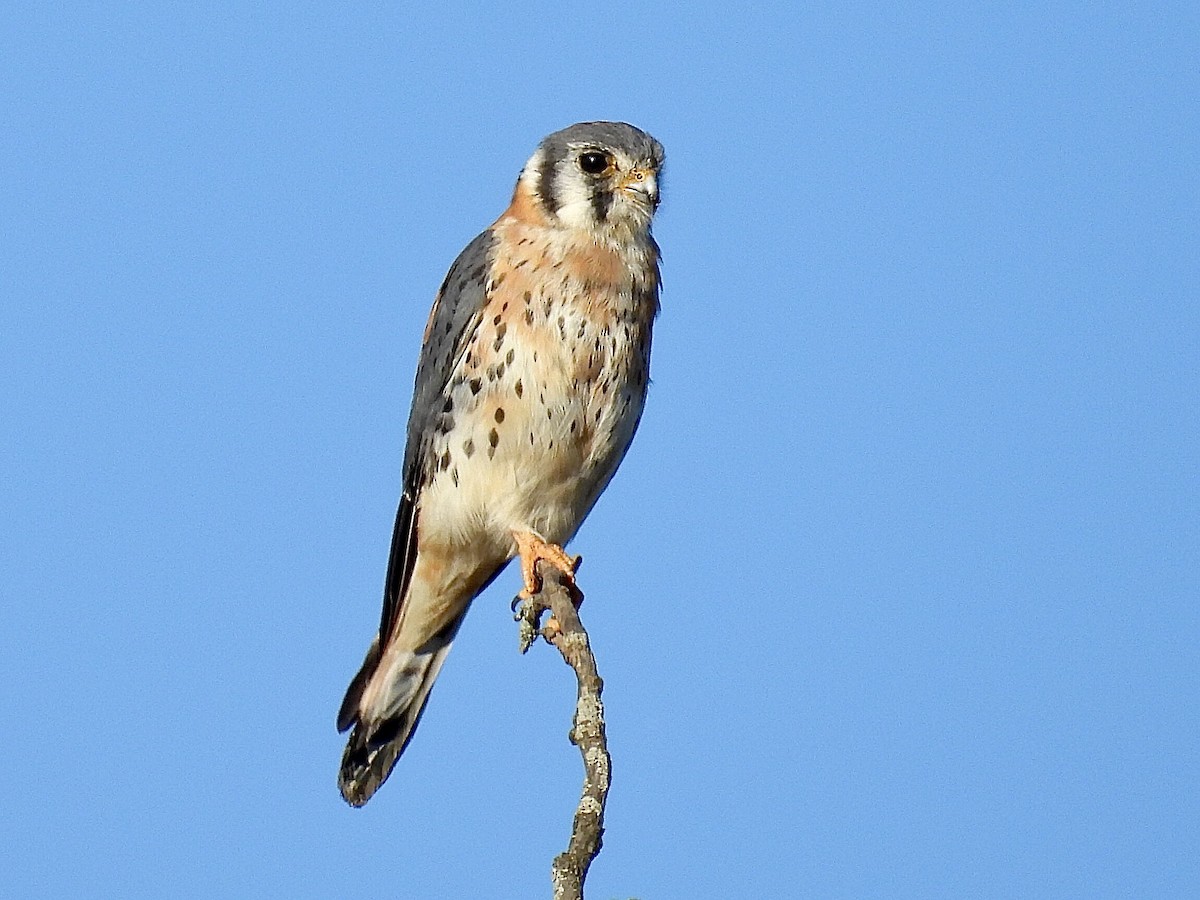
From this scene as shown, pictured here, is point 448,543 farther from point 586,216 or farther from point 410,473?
point 586,216

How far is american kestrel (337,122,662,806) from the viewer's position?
4496mm

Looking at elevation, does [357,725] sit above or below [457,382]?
below

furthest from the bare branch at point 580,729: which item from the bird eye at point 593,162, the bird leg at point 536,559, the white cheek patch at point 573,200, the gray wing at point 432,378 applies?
the bird eye at point 593,162

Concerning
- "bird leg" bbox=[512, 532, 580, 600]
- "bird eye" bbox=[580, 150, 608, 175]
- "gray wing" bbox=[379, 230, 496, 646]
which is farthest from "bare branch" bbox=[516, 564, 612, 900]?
"bird eye" bbox=[580, 150, 608, 175]

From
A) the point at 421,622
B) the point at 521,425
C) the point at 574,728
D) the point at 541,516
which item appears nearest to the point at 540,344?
the point at 521,425

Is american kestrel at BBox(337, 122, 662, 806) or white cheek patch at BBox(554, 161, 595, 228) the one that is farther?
white cheek patch at BBox(554, 161, 595, 228)

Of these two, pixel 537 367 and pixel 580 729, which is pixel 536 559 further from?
pixel 580 729

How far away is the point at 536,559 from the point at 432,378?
594 millimetres

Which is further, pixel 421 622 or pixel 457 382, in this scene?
pixel 421 622

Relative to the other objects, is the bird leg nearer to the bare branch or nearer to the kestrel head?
the bare branch

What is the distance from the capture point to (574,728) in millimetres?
3029

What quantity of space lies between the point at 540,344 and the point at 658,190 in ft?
1.93

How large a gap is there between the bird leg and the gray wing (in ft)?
1.22

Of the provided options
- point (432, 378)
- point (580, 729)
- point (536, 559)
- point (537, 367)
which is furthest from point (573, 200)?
point (580, 729)
